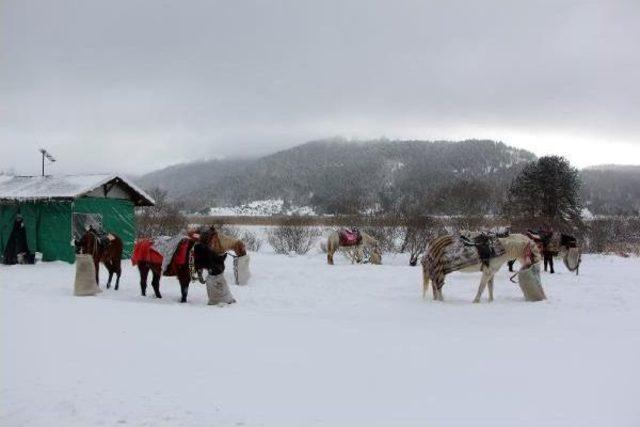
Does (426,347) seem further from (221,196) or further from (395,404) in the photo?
(221,196)

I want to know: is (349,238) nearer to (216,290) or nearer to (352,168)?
(216,290)

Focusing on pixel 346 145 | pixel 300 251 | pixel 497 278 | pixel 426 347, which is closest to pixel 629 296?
pixel 497 278

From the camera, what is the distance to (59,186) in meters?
20.0

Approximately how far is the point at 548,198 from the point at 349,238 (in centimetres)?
1635

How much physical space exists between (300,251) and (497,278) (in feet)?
48.1

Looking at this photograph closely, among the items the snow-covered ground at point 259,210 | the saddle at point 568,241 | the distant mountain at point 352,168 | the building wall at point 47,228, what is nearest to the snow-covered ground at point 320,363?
A: the saddle at point 568,241

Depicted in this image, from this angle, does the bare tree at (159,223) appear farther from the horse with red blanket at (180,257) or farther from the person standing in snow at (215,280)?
the person standing in snow at (215,280)

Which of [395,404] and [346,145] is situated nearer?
[395,404]

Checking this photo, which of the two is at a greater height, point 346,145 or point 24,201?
point 346,145

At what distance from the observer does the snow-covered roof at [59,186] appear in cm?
1911

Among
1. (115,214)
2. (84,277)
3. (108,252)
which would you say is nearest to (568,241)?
(108,252)

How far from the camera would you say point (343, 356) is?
6.40 meters

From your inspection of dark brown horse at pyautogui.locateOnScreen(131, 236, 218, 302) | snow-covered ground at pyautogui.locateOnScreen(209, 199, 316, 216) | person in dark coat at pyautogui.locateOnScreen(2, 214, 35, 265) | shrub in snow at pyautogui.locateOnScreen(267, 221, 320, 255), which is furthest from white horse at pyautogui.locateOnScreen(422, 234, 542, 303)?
snow-covered ground at pyautogui.locateOnScreen(209, 199, 316, 216)

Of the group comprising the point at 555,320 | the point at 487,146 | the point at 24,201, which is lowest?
the point at 555,320
